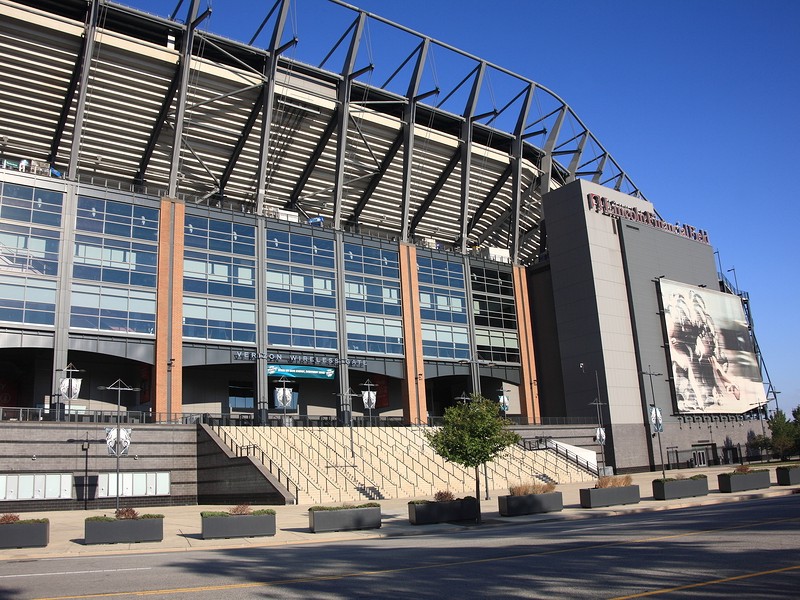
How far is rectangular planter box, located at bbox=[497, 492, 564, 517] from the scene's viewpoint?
29.1m

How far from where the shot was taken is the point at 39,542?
73.5 ft

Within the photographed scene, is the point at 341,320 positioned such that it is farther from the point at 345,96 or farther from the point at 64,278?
the point at 64,278

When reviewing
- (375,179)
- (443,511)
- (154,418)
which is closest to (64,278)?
(154,418)

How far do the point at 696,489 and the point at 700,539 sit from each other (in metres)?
20.0

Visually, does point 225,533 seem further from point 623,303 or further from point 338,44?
point 623,303

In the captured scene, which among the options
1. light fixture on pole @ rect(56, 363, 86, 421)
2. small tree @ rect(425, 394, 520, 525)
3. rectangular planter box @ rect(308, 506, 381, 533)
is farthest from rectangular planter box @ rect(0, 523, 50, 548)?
light fixture on pole @ rect(56, 363, 86, 421)

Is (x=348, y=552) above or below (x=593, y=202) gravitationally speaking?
below

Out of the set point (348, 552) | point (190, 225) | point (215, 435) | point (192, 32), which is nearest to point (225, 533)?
point (348, 552)

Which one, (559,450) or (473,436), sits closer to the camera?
(473,436)

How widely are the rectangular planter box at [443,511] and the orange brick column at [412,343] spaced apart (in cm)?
3412

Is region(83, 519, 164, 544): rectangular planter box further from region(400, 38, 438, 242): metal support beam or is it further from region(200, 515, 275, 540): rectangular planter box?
region(400, 38, 438, 242): metal support beam

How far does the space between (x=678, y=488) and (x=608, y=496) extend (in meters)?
4.64

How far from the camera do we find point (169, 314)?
52469 millimetres

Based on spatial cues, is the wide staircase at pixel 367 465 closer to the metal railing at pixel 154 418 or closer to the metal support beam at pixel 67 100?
the metal railing at pixel 154 418
